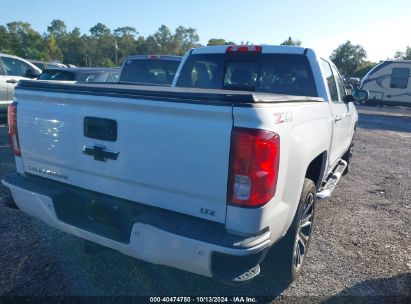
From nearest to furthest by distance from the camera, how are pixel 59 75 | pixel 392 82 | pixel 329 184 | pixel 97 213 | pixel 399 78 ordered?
pixel 97 213 → pixel 329 184 → pixel 59 75 → pixel 399 78 → pixel 392 82

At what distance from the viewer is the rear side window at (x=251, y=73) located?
408 cm

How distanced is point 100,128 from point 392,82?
73.2 ft

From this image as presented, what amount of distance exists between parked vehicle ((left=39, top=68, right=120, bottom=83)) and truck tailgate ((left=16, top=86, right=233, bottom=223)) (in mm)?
5752

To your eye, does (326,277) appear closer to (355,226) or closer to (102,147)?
(355,226)

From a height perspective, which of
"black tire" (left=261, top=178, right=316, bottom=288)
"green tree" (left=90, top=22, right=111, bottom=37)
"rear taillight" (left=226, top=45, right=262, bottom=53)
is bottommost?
"black tire" (left=261, top=178, right=316, bottom=288)

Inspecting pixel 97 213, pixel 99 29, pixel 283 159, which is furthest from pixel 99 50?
pixel 283 159

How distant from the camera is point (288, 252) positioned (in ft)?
9.21

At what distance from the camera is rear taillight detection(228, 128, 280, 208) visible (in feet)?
6.79

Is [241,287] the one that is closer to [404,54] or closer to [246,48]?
[246,48]

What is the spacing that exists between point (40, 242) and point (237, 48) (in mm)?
3156

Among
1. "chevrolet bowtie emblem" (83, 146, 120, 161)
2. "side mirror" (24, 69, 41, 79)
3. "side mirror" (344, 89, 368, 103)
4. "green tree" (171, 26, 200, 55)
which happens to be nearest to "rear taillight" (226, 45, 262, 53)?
"side mirror" (344, 89, 368, 103)

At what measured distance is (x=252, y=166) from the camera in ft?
6.88

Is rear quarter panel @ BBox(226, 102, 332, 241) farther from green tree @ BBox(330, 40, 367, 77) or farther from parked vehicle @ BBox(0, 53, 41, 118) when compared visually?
green tree @ BBox(330, 40, 367, 77)

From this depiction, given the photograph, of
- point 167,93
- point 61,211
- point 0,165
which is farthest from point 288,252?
point 0,165
